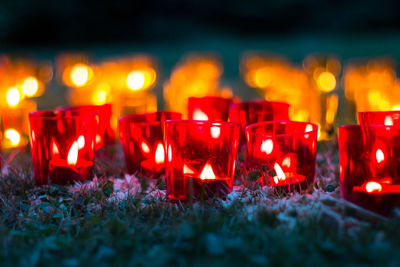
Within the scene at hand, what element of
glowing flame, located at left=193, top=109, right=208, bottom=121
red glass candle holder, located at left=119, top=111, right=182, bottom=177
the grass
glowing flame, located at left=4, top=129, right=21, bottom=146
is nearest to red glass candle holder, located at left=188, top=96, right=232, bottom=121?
glowing flame, located at left=193, top=109, right=208, bottom=121

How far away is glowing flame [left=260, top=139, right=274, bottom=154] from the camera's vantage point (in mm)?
2160

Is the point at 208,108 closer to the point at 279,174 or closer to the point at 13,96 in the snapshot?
the point at 279,174

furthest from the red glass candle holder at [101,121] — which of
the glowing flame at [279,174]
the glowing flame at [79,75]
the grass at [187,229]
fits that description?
Answer: the glowing flame at [79,75]

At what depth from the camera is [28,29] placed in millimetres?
14109

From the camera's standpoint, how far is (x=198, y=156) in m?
2.12

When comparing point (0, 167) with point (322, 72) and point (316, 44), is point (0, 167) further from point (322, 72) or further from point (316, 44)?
point (316, 44)

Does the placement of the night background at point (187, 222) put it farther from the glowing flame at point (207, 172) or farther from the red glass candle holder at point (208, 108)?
the red glass candle holder at point (208, 108)

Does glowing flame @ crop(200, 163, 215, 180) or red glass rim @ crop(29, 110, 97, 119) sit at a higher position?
red glass rim @ crop(29, 110, 97, 119)

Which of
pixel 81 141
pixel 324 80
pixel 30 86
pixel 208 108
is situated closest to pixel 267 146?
pixel 208 108

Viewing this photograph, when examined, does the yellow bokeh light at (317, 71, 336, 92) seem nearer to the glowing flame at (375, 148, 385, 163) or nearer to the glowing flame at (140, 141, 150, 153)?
→ the glowing flame at (140, 141, 150, 153)

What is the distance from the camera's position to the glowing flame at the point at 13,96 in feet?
12.6

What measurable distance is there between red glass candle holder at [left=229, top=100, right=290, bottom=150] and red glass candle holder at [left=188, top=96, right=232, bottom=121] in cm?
15

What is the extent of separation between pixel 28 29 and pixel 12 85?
36.5ft

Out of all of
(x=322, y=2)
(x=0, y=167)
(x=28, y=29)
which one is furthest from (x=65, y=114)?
(x=322, y=2)
